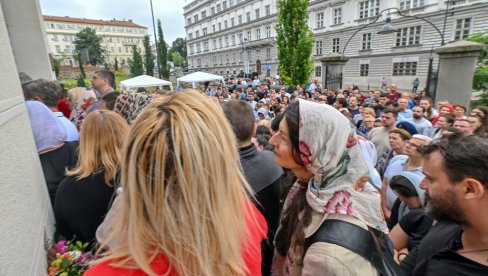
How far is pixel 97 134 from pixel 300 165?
1.50 metres

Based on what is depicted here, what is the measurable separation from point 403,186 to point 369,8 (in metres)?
35.7

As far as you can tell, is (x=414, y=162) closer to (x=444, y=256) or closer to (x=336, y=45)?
(x=444, y=256)

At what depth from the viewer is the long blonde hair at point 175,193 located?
0.83 m

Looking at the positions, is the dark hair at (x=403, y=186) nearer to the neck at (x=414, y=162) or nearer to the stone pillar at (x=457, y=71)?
the neck at (x=414, y=162)

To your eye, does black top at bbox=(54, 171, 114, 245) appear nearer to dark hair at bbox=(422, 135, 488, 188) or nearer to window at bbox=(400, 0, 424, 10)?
dark hair at bbox=(422, 135, 488, 188)

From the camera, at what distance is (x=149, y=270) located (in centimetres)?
81

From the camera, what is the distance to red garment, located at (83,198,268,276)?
822 millimetres

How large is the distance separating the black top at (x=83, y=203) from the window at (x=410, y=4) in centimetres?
3607

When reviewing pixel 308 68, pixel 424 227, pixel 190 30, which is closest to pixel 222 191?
pixel 424 227

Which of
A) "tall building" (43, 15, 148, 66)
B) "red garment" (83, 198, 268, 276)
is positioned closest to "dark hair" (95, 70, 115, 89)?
"red garment" (83, 198, 268, 276)

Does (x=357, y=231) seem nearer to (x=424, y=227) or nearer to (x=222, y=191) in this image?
(x=222, y=191)

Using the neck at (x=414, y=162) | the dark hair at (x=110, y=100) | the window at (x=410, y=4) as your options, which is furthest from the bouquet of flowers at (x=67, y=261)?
the window at (x=410, y=4)

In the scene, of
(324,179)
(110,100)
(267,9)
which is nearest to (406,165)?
(324,179)

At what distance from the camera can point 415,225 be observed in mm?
2338
